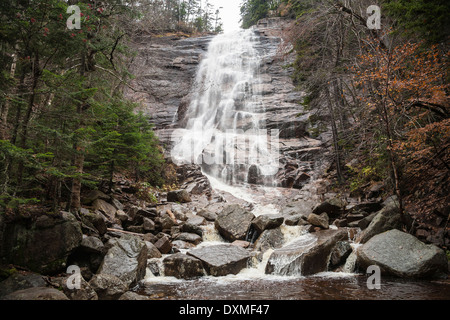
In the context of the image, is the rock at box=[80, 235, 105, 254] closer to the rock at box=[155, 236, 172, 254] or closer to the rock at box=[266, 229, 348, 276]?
the rock at box=[155, 236, 172, 254]

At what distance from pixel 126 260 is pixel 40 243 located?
5.80 feet

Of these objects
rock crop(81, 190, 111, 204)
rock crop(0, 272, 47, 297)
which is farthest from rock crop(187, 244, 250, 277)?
rock crop(81, 190, 111, 204)

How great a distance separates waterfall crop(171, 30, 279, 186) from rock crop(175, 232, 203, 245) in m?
7.57

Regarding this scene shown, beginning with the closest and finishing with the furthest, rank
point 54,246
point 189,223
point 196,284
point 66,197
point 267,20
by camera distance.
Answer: point 54,246, point 196,284, point 66,197, point 189,223, point 267,20

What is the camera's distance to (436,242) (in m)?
6.72

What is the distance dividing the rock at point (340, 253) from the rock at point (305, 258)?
103 millimetres

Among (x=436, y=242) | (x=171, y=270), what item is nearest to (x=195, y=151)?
(x=171, y=270)

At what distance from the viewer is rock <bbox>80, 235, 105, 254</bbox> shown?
603 cm

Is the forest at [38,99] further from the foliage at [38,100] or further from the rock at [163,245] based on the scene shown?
the rock at [163,245]

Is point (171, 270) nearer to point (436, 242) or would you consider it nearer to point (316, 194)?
point (436, 242)

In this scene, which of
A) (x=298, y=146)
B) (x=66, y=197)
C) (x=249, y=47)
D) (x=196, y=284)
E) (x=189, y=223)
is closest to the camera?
(x=196, y=284)

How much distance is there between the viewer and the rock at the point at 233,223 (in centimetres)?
923

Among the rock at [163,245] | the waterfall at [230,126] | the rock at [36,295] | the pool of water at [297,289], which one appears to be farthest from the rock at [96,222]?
the waterfall at [230,126]

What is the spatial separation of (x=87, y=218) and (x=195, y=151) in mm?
12452
